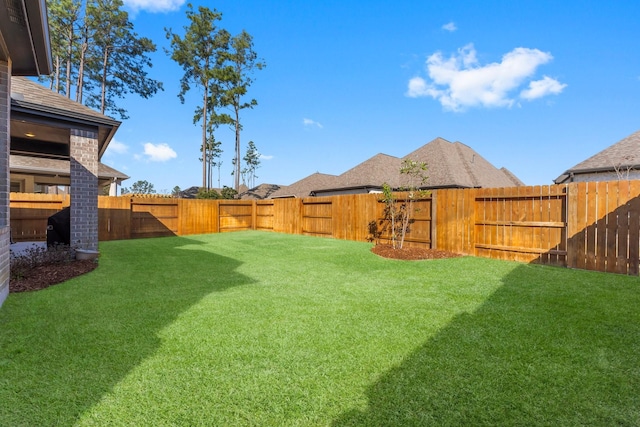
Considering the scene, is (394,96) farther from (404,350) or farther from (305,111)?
(404,350)

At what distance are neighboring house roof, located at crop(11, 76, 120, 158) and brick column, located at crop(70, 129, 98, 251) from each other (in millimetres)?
323

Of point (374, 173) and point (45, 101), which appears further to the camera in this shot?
point (374, 173)

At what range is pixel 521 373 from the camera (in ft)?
7.62

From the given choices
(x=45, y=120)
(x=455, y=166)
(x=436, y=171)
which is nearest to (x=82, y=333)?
(x=45, y=120)

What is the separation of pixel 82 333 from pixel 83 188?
5295 millimetres

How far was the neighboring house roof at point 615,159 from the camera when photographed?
1154cm

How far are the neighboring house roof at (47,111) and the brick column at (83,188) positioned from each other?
0.32m

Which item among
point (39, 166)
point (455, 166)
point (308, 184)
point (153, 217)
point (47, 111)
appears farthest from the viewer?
point (308, 184)

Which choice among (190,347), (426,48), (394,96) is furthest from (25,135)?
(394,96)

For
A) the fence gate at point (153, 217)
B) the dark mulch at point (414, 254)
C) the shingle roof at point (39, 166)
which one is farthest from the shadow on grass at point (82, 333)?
the shingle roof at point (39, 166)

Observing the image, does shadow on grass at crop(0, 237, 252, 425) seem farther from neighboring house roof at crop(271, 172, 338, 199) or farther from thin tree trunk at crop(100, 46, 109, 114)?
thin tree trunk at crop(100, 46, 109, 114)

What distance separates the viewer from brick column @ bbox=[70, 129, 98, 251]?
268 inches

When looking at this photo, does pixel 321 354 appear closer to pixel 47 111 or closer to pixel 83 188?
pixel 83 188

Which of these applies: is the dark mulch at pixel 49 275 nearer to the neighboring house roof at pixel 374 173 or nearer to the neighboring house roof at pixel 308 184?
the neighboring house roof at pixel 374 173
